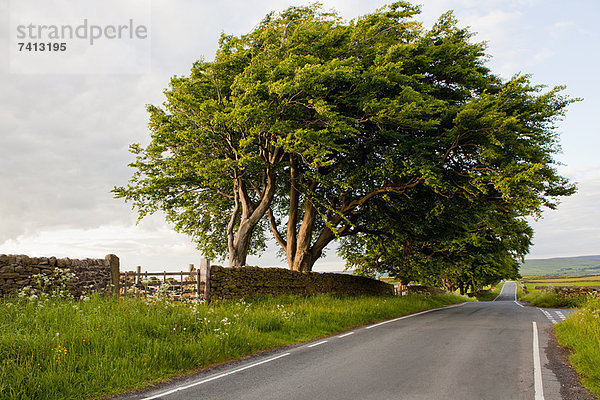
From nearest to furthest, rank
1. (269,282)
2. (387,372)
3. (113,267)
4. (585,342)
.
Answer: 1. (387,372)
2. (585,342)
3. (113,267)
4. (269,282)

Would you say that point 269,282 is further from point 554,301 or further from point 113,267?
point 554,301

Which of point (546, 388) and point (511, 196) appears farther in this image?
point (511, 196)

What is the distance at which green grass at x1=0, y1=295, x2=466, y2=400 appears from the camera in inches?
253

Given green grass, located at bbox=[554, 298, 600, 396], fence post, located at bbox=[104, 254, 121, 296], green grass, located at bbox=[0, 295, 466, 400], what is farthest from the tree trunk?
green grass, located at bbox=[554, 298, 600, 396]

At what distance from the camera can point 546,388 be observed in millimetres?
7012

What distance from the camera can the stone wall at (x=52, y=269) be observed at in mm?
11422

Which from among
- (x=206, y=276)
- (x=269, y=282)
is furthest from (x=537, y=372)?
(x=269, y=282)

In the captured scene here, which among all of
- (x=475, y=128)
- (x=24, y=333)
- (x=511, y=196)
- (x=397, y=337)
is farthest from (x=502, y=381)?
(x=475, y=128)

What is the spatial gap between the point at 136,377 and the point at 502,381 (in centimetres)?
666

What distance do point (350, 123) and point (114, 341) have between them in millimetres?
15084

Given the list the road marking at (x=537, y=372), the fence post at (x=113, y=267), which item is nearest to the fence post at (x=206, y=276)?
the fence post at (x=113, y=267)

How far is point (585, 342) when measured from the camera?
31.6 ft

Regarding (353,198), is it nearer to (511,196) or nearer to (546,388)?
(511,196)

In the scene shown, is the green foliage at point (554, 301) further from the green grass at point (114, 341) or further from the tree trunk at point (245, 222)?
the green grass at point (114, 341)
